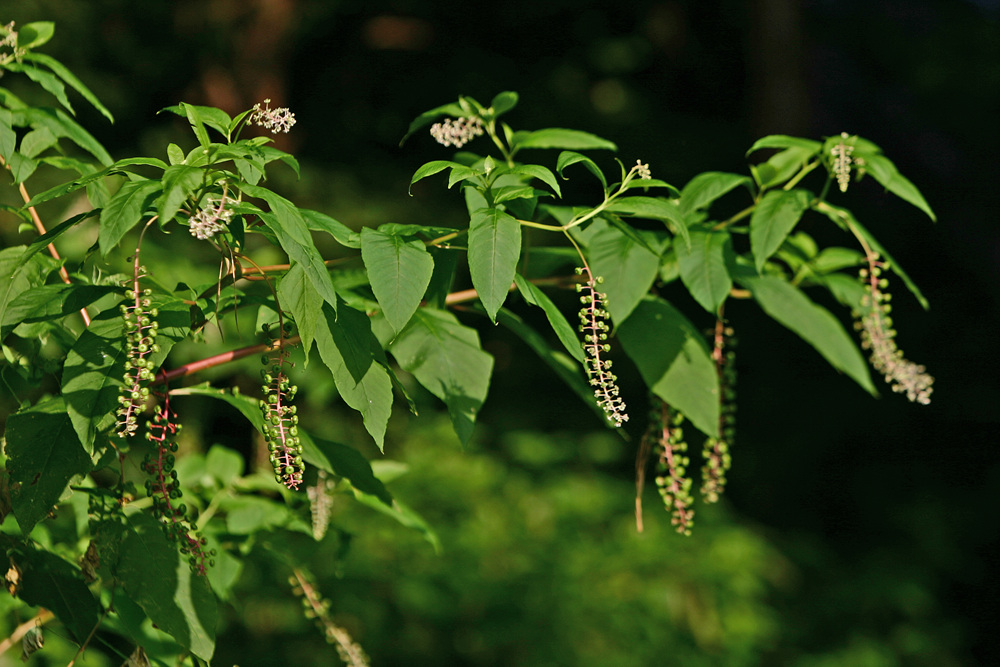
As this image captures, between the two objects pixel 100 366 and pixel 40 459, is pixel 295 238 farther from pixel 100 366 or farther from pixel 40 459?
pixel 40 459

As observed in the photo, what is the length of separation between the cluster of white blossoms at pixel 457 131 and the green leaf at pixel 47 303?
1.91 ft

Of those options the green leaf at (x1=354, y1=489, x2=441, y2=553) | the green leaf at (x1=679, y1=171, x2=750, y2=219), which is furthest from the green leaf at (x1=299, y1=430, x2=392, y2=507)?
the green leaf at (x1=679, y1=171, x2=750, y2=219)

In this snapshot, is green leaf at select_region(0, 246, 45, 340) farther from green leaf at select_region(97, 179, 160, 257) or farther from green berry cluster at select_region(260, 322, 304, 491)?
green berry cluster at select_region(260, 322, 304, 491)

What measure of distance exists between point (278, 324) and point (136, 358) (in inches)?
10.7

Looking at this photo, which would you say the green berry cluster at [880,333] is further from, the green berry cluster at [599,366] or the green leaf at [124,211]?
the green leaf at [124,211]

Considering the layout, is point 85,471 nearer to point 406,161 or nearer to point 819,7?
point 406,161

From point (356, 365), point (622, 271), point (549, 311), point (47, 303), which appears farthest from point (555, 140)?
point (47, 303)

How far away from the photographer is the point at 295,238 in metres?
0.92

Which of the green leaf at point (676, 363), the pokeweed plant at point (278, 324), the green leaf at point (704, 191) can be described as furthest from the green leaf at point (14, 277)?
the green leaf at point (704, 191)

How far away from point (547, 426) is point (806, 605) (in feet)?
7.26

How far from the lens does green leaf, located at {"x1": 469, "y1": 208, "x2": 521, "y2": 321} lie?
1.01 m

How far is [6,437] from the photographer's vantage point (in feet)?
3.46

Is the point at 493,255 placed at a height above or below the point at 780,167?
below

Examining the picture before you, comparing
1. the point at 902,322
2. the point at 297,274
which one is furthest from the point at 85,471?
the point at 902,322
